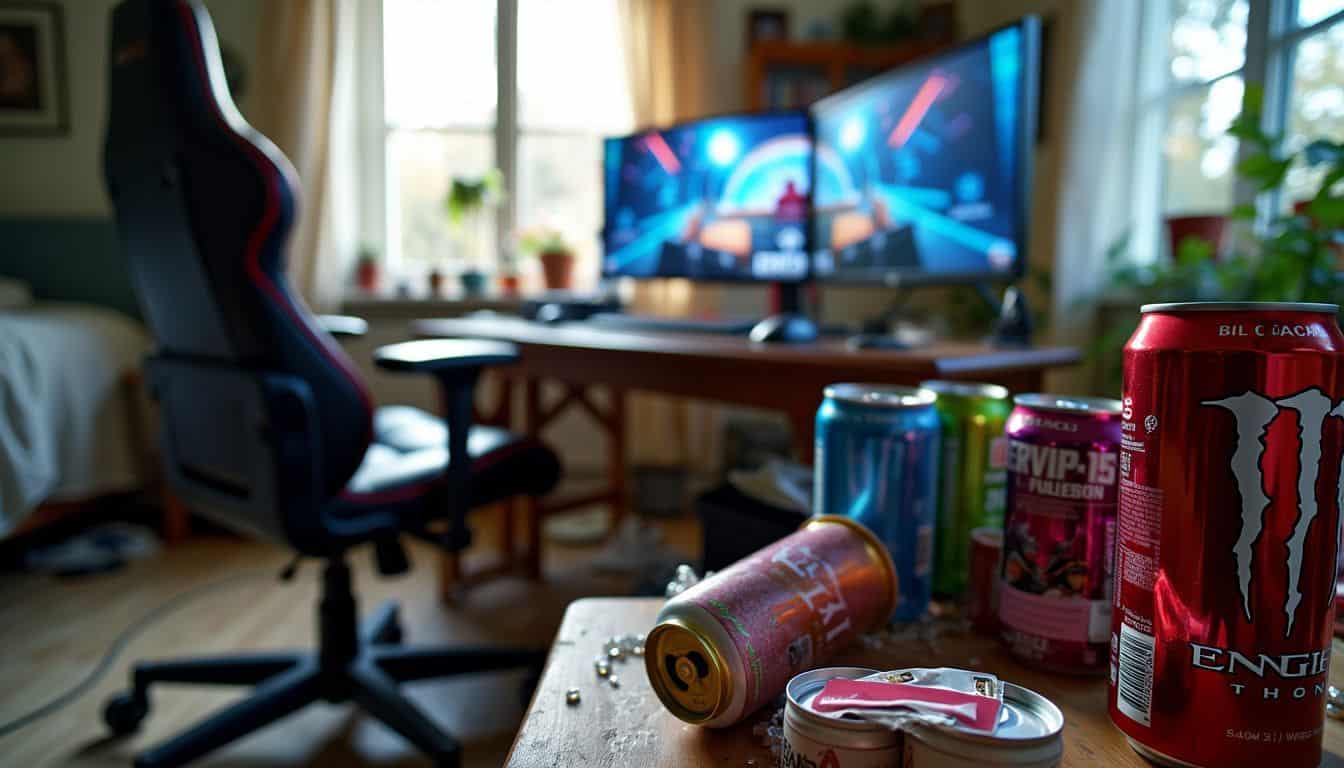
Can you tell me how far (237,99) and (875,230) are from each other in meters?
2.59

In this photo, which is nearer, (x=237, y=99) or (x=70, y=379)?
(x=70, y=379)

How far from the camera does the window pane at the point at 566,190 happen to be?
319 centimetres

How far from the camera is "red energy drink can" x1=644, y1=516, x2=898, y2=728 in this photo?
1.28 feet

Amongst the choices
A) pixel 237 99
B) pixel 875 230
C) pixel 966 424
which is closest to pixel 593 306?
pixel 875 230

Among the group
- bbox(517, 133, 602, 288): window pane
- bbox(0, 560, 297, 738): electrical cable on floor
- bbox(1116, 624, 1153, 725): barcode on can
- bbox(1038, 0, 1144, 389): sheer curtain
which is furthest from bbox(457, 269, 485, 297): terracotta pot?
bbox(1116, 624, 1153, 725): barcode on can

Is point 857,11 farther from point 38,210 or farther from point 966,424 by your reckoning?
point 38,210

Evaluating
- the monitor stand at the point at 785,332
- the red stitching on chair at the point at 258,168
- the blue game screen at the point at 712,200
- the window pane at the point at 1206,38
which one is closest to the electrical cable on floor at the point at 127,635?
the red stitching on chair at the point at 258,168

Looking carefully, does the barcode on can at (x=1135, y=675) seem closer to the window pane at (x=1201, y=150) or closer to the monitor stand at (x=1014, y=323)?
the monitor stand at (x=1014, y=323)

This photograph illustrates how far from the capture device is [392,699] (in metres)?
1.27

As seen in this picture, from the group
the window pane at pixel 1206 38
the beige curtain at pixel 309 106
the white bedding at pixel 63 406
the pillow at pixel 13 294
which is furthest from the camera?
the beige curtain at pixel 309 106

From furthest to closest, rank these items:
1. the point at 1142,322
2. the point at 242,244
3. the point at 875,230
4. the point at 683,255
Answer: the point at 683,255 < the point at 875,230 < the point at 242,244 < the point at 1142,322

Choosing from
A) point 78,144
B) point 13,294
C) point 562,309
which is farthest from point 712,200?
point 78,144

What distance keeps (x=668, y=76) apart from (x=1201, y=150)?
67.2 inches

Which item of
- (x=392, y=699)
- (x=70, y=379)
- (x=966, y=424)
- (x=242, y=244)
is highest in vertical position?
(x=242, y=244)
